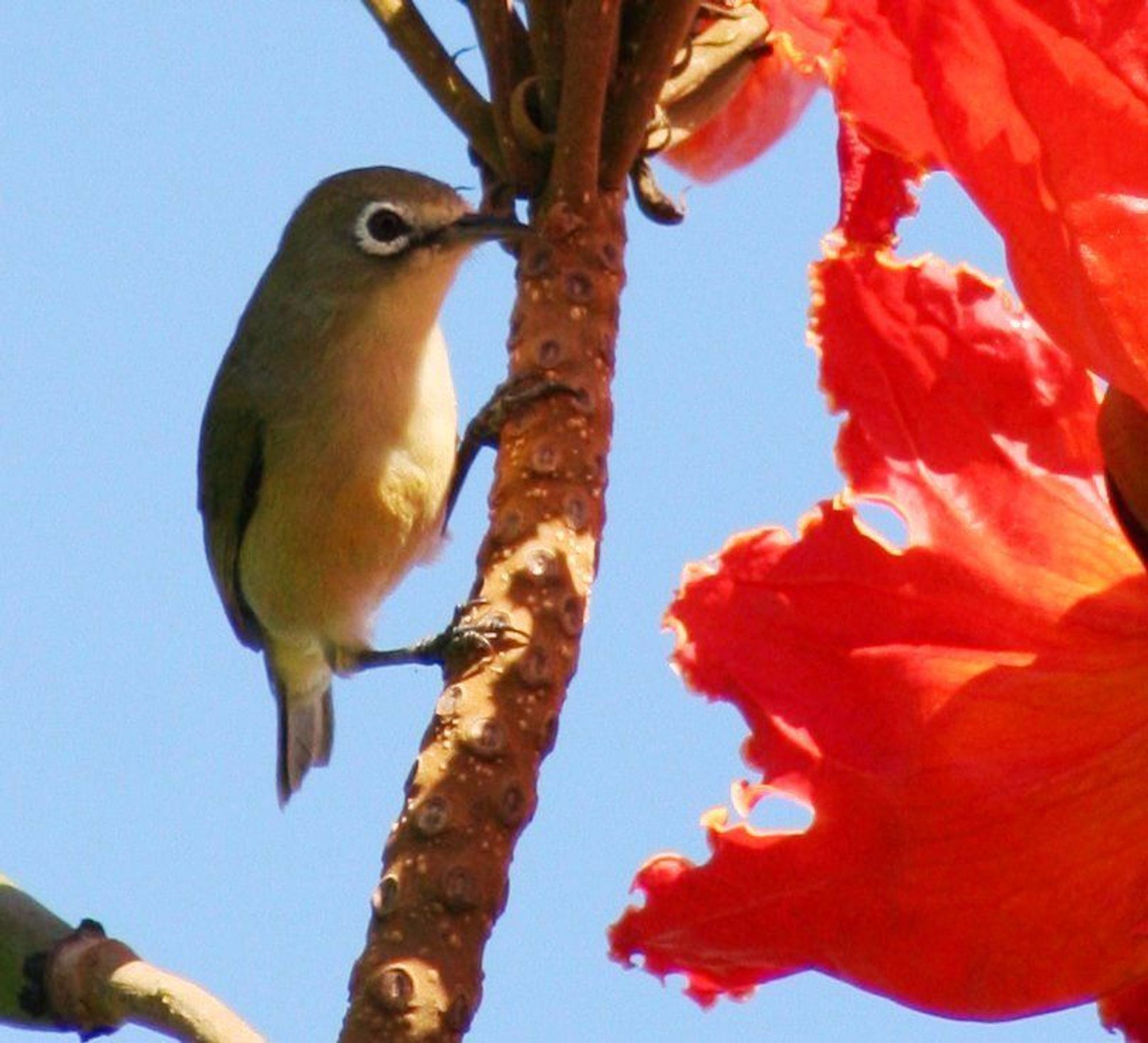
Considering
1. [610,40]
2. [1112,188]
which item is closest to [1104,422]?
[1112,188]

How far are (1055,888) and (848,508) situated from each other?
10.9 inches

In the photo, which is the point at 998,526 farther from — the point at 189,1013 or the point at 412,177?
the point at 412,177

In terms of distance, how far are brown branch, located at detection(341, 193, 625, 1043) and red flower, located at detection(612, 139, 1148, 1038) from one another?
34cm

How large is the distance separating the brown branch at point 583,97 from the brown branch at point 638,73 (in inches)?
1.0

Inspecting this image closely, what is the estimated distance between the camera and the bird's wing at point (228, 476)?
16.1ft

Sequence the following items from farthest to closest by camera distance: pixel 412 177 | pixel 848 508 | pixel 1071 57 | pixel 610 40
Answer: pixel 412 177
pixel 610 40
pixel 848 508
pixel 1071 57

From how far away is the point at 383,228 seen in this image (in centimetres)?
473

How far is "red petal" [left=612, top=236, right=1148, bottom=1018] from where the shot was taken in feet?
3.88

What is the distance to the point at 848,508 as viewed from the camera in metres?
1.33

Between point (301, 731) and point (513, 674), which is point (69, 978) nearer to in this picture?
point (513, 674)

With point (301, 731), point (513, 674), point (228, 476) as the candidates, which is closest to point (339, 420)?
point (228, 476)

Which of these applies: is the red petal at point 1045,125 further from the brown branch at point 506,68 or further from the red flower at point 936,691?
the brown branch at point 506,68

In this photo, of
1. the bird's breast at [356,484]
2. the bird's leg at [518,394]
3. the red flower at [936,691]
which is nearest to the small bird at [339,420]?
the bird's breast at [356,484]

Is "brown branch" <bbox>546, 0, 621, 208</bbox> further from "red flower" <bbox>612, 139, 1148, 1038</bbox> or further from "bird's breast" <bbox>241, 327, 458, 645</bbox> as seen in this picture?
"bird's breast" <bbox>241, 327, 458, 645</bbox>
